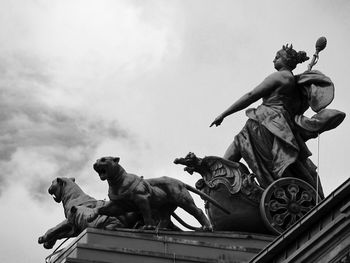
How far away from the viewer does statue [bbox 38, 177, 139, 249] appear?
48.3 meters

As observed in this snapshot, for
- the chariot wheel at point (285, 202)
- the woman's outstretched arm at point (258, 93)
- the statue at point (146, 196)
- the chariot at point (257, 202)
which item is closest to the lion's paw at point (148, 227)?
the statue at point (146, 196)

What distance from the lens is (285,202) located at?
48562mm

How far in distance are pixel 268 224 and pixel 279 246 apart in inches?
341

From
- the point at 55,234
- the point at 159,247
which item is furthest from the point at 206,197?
the point at 55,234

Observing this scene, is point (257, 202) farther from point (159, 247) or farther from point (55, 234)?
point (55, 234)

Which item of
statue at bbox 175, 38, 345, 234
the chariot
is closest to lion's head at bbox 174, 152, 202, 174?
statue at bbox 175, 38, 345, 234

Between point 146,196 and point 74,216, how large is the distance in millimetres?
2994

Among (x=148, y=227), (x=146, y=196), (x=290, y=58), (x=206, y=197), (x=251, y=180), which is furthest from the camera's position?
(x=290, y=58)

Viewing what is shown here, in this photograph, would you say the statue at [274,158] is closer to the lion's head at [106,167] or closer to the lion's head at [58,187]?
the lion's head at [106,167]

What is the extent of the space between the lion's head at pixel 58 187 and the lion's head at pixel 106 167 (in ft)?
14.2

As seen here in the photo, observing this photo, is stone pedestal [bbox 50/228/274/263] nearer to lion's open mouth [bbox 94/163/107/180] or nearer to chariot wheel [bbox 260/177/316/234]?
chariot wheel [bbox 260/177/316/234]

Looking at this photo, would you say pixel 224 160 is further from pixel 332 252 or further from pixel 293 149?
pixel 332 252

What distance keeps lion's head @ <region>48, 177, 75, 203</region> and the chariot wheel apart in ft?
20.7

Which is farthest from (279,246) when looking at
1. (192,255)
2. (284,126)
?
(284,126)
